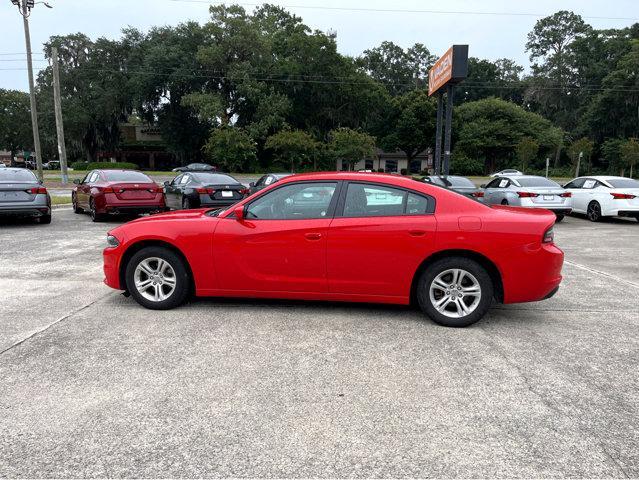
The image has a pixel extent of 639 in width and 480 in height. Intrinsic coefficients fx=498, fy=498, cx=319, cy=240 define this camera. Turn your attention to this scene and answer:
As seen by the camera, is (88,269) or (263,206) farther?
(88,269)

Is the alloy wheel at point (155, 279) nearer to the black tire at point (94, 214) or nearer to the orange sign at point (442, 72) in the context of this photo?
the black tire at point (94, 214)

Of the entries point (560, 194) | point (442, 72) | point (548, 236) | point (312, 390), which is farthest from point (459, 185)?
point (312, 390)

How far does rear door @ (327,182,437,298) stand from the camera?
4.97 meters

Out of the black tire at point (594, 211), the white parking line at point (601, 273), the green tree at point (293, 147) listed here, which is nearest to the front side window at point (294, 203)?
the white parking line at point (601, 273)

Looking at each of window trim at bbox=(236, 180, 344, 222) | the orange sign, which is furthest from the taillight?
the orange sign

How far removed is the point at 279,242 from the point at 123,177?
9.73 m

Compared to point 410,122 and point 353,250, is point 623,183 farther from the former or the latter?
point 410,122

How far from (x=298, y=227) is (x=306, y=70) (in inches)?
2217

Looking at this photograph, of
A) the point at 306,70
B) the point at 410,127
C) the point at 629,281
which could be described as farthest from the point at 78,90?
the point at 629,281

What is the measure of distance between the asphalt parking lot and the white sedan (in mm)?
10023

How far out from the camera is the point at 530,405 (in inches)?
133

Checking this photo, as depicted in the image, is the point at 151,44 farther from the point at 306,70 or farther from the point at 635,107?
the point at 635,107

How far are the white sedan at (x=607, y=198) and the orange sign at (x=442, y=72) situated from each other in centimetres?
837

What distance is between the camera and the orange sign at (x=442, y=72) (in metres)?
21.5
